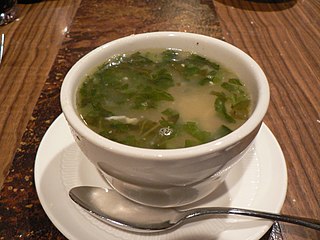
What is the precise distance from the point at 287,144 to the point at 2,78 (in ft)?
3.35

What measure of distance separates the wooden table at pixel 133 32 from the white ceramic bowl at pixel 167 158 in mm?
225

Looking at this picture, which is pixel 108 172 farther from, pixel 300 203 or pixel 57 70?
pixel 57 70

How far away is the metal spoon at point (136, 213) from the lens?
2.86 ft

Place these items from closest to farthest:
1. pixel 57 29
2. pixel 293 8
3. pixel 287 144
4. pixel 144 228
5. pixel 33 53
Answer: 1. pixel 144 228
2. pixel 287 144
3. pixel 33 53
4. pixel 57 29
5. pixel 293 8

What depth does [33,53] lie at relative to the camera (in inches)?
64.9

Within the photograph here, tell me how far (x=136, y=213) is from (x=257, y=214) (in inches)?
10.3

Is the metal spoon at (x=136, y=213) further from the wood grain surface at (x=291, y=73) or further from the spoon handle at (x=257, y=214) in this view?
the wood grain surface at (x=291, y=73)

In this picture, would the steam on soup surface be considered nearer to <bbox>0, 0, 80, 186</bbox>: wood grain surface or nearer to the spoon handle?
the spoon handle

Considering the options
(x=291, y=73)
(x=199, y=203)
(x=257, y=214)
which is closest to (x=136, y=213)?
(x=199, y=203)

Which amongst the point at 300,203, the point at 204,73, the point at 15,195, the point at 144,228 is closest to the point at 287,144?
the point at 300,203

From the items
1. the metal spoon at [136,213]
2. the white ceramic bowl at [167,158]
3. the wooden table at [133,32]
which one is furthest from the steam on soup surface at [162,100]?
the wooden table at [133,32]

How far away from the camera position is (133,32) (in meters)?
1.79

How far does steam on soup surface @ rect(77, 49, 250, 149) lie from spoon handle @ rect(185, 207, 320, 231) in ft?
0.52

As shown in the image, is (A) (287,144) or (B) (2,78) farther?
(B) (2,78)
